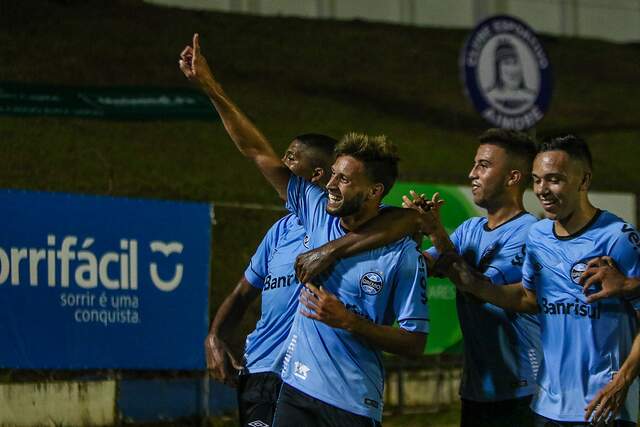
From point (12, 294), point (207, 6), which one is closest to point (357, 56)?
point (207, 6)

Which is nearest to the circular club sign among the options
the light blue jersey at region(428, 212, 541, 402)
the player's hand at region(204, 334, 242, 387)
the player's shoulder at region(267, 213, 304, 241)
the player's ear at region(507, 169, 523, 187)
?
the player's shoulder at region(267, 213, 304, 241)

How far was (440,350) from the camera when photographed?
11258 mm

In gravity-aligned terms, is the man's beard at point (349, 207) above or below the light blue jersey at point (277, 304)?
above

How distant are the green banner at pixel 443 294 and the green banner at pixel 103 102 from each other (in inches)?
221

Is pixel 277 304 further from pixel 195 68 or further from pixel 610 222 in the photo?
pixel 610 222

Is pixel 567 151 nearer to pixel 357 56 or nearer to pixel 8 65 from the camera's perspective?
pixel 8 65

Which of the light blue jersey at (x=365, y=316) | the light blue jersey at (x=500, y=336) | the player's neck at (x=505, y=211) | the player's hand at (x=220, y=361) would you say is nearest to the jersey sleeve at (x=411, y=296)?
the light blue jersey at (x=365, y=316)

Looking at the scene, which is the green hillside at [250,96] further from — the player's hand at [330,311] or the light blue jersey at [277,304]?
the player's hand at [330,311]

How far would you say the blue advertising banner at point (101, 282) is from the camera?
9.40 metres

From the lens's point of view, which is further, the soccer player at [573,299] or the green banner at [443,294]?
the green banner at [443,294]

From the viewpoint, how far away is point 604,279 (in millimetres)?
5129

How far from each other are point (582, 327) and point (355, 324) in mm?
1102

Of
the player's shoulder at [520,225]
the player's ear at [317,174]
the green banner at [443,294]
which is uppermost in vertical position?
the player's ear at [317,174]

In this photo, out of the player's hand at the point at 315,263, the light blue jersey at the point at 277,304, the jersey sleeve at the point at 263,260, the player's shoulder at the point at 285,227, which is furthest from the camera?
the jersey sleeve at the point at 263,260
